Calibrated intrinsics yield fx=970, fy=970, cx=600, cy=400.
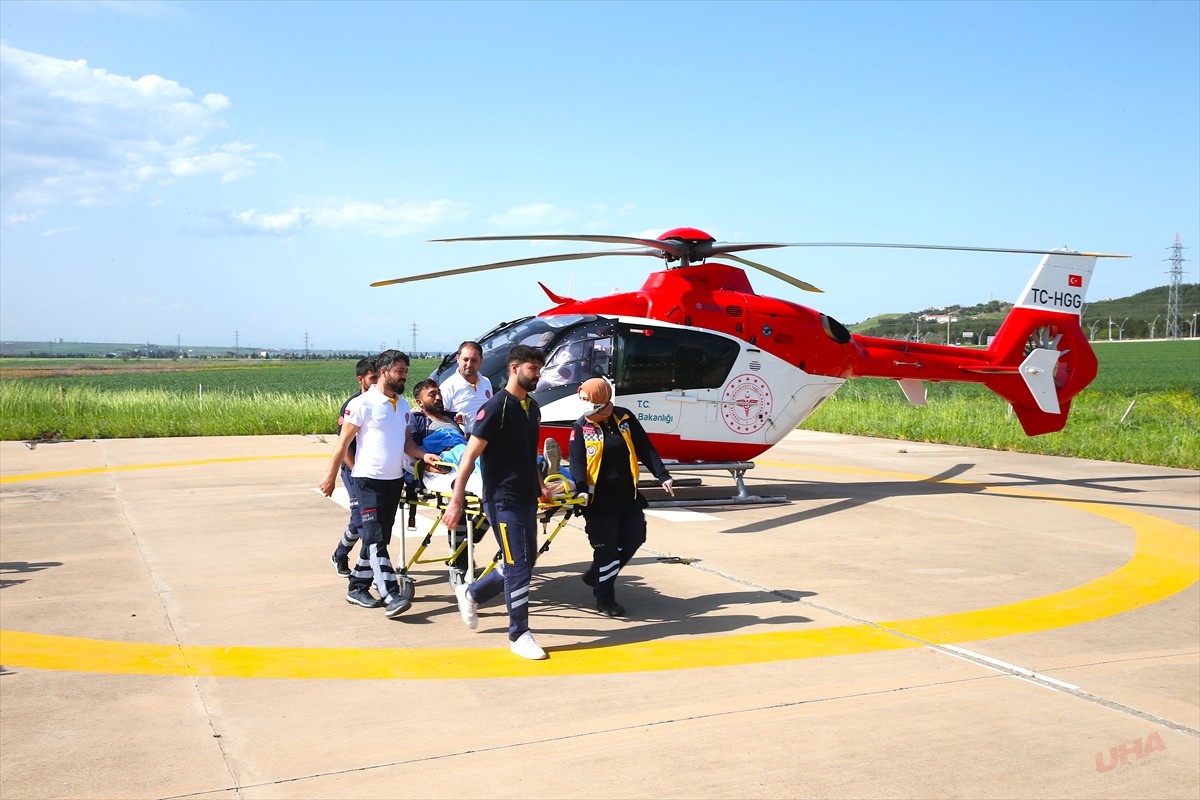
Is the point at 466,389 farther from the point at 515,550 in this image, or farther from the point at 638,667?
the point at 638,667

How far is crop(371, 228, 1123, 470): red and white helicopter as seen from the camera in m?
11.4

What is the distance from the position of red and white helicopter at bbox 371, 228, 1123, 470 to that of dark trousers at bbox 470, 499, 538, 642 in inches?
192

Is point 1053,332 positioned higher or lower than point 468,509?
higher

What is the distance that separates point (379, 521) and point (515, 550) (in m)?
1.33

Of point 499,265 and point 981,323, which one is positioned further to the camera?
point 981,323

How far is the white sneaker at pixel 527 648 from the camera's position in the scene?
234 inches

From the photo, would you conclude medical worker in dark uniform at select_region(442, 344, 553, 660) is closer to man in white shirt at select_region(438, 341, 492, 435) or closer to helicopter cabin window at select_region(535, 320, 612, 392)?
man in white shirt at select_region(438, 341, 492, 435)

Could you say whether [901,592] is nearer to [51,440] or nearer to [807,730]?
[807,730]

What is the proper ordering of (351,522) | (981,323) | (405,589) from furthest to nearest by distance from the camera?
(981,323) < (351,522) < (405,589)

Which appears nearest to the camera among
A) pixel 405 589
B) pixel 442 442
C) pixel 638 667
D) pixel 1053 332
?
pixel 638 667

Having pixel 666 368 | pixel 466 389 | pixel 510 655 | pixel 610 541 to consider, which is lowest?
pixel 510 655

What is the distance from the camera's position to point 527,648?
5980 millimetres

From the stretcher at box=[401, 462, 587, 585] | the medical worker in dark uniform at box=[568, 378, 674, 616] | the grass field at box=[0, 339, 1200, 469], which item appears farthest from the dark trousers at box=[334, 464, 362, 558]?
the grass field at box=[0, 339, 1200, 469]

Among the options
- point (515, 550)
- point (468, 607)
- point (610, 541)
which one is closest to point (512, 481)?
point (515, 550)
